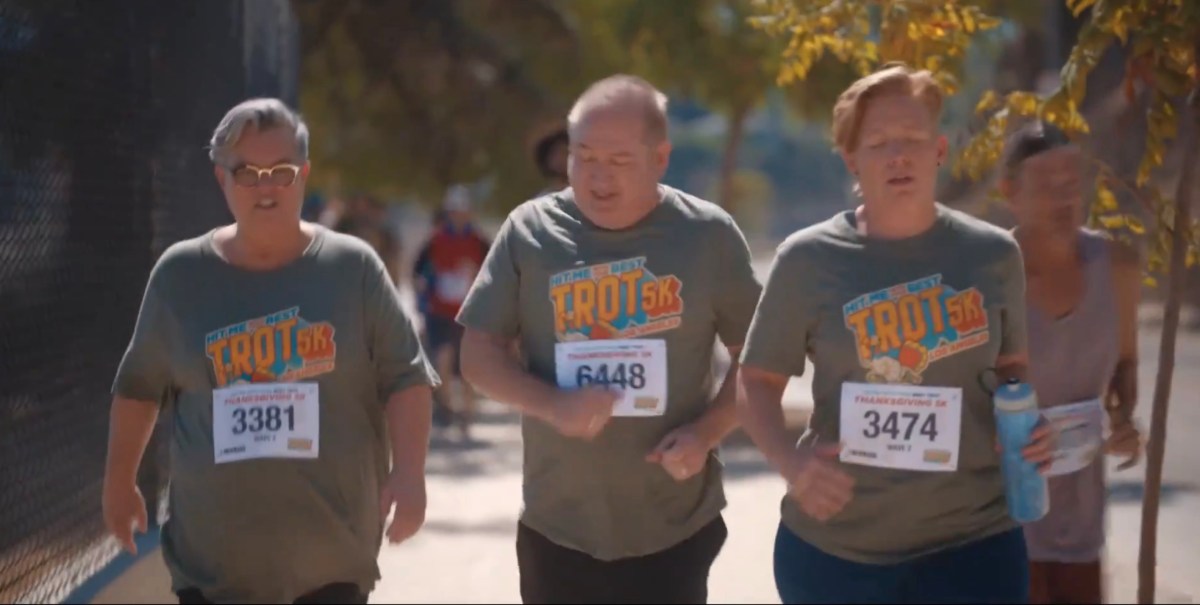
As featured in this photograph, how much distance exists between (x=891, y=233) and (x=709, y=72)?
33.6 feet

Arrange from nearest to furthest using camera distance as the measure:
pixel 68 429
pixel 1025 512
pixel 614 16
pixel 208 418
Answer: pixel 1025 512 < pixel 208 418 < pixel 68 429 < pixel 614 16

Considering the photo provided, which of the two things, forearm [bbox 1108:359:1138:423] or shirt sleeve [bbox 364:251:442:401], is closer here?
shirt sleeve [bbox 364:251:442:401]

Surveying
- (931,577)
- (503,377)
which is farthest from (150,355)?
(931,577)

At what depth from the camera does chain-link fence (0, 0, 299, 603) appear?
15.7ft

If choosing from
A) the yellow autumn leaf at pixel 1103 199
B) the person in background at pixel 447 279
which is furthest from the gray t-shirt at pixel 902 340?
the person in background at pixel 447 279

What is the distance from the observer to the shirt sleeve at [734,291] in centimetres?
399

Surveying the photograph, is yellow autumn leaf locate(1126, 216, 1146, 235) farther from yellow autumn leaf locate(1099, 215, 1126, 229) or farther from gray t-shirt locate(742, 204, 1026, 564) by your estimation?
gray t-shirt locate(742, 204, 1026, 564)

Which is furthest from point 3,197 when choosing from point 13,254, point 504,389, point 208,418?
point 504,389

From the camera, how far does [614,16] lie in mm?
13688

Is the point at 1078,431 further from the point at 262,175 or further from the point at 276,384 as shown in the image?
the point at 262,175

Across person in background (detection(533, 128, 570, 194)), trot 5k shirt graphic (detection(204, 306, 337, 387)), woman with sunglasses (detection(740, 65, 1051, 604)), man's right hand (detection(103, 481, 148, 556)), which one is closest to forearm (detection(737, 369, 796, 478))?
woman with sunglasses (detection(740, 65, 1051, 604))

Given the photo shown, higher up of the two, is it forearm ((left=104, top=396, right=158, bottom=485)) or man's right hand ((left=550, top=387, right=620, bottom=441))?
man's right hand ((left=550, top=387, right=620, bottom=441))

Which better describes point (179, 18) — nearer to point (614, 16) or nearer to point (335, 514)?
point (335, 514)

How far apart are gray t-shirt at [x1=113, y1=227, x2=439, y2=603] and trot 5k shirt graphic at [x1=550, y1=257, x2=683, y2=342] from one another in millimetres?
364
